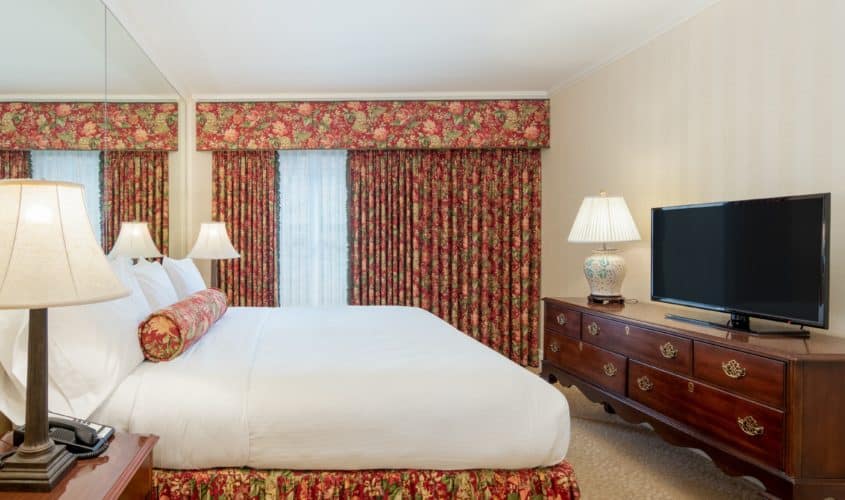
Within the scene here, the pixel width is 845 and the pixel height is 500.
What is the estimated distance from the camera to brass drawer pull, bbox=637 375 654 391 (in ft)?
7.83

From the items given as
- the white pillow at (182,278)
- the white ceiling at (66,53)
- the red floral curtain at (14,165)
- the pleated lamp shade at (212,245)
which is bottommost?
the white pillow at (182,278)

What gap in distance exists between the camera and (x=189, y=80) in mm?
3930

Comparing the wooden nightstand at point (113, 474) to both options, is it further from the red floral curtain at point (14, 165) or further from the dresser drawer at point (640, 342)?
the dresser drawer at point (640, 342)

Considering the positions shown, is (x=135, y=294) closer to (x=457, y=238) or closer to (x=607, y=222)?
(x=607, y=222)

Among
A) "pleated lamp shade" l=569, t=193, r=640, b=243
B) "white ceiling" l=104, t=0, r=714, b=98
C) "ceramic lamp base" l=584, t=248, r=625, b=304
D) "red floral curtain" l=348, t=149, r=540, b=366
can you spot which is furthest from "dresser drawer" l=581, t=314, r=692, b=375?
"white ceiling" l=104, t=0, r=714, b=98

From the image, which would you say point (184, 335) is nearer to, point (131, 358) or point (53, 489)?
point (131, 358)

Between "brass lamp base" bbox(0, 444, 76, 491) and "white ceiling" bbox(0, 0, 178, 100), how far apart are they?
51.8 inches

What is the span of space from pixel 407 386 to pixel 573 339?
5.77 ft

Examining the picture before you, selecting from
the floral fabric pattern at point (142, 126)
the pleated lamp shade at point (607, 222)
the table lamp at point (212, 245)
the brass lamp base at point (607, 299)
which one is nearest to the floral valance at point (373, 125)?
the floral fabric pattern at point (142, 126)

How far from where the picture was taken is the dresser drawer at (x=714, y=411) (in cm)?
176

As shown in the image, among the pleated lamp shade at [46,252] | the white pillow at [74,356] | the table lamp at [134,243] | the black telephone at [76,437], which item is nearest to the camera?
the pleated lamp shade at [46,252]

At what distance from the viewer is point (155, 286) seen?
218 cm

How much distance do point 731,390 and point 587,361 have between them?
3.29 ft

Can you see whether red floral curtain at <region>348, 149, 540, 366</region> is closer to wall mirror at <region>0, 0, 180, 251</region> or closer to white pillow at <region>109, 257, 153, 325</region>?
wall mirror at <region>0, 0, 180, 251</region>
